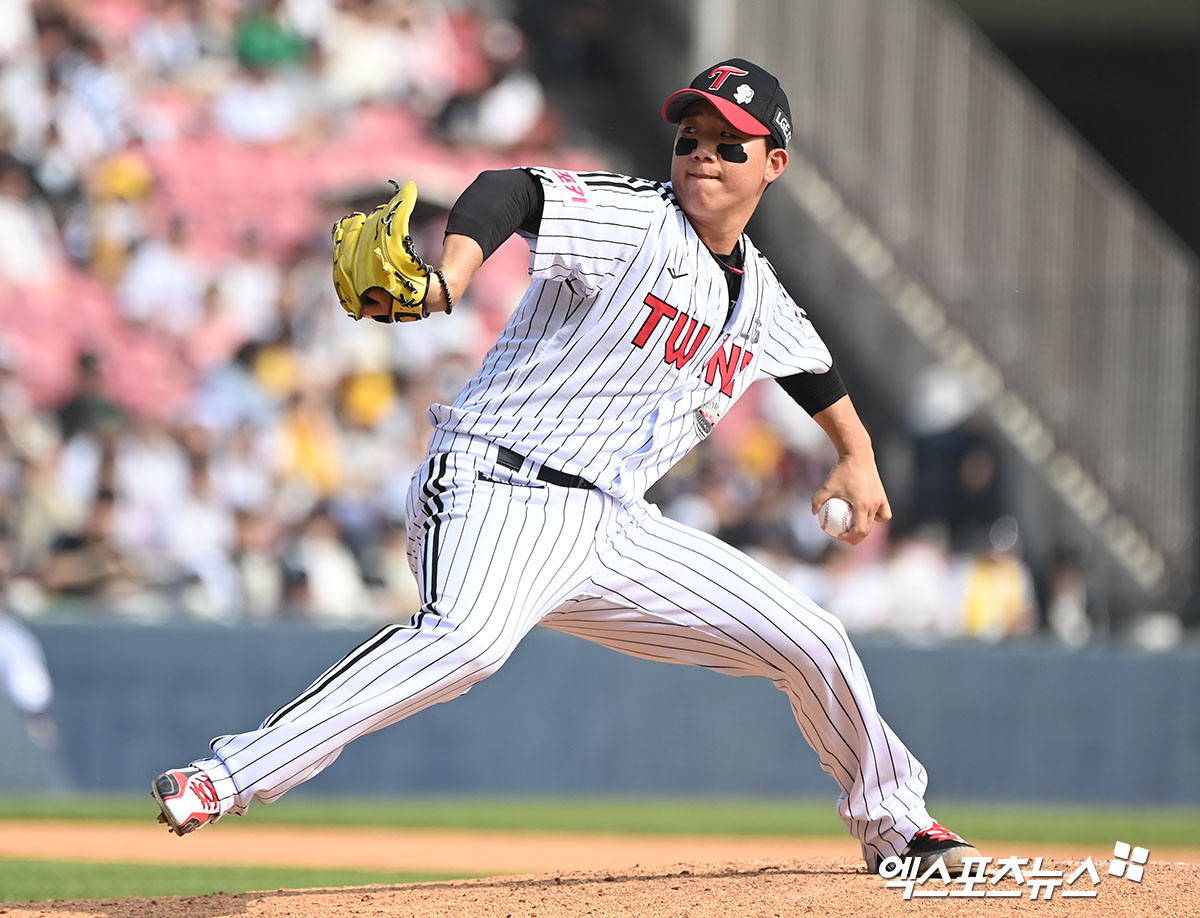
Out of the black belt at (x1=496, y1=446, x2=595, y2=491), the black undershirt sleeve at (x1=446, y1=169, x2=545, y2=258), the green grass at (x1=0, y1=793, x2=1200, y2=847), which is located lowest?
the green grass at (x1=0, y1=793, x2=1200, y2=847)

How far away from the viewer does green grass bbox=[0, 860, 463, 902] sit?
5695mm

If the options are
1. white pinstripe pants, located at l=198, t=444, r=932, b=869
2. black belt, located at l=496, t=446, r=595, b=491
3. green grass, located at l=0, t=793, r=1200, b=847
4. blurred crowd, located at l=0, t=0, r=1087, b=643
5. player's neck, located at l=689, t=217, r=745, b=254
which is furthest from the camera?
blurred crowd, located at l=0, t=0, r=1087, b=643

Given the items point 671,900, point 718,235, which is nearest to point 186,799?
point 671,900

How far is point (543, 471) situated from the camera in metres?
4.06

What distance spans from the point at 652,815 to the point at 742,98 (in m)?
5.87

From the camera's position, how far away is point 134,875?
639 centimetres

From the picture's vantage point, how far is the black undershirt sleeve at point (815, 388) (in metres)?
4.65

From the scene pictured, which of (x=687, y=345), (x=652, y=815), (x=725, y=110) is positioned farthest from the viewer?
(x=652, y=815)

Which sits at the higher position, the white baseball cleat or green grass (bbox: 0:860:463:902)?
the white baseball cleat

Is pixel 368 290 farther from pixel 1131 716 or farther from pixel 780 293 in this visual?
pixel 1131 716
